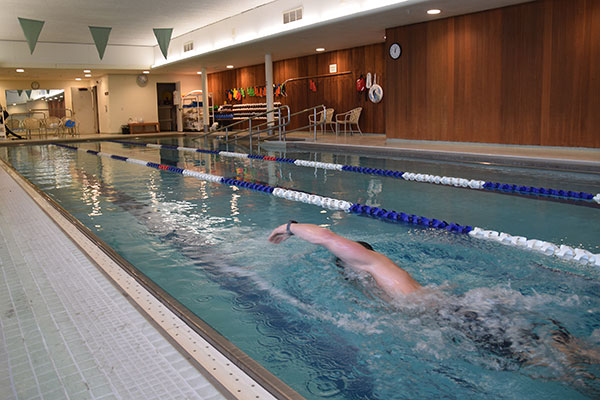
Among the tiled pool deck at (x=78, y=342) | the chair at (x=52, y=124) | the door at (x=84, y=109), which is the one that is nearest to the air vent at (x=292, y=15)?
the tiled pool deck at (x=78, y=342)

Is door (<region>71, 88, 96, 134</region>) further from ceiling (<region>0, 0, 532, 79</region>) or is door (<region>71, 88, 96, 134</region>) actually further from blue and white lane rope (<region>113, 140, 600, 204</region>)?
blue and white lane rope (<region>113, 140, 600, 204</region>)

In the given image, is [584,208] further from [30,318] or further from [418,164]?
[30,318]

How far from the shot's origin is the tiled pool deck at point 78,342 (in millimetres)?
1737

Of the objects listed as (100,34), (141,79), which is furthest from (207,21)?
(141,79)

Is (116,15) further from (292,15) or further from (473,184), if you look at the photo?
(473,184)

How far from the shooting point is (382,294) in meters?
2.56

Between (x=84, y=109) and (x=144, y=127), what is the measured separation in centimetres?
407

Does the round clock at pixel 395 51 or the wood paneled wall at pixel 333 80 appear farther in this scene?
the wood paneled wall at pixel 333 80

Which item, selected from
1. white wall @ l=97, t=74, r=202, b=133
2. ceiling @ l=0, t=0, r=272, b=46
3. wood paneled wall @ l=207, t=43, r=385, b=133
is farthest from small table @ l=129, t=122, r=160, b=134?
wood paneled wall @ l=207, t=43, r=385, b=133

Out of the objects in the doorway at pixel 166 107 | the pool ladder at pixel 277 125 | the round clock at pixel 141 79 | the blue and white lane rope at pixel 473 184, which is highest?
the round clock at pixel 141 79

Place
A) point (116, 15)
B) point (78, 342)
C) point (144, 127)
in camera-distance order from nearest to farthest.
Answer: point (78, 342) < point (116, 15) < point (144, 127)

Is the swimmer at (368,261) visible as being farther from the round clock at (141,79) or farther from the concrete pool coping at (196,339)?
the round clock at (141,79)

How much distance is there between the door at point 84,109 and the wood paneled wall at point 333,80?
10.1m

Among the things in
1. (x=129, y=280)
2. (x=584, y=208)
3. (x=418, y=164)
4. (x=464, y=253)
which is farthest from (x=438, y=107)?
(x=129, y=280)
